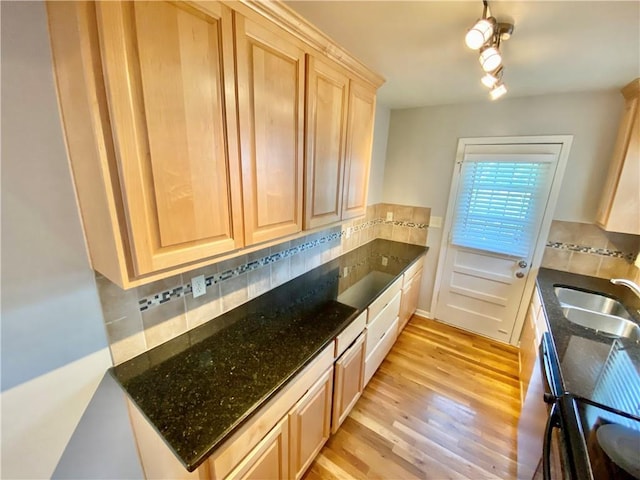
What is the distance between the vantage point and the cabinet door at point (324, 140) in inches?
51.9

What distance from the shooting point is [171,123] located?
0.79 m

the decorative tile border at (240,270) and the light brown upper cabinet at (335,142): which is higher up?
the light brown upper cabinet at (335,142)

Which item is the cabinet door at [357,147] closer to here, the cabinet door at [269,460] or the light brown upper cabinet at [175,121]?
the light brown upper cabinet at [175,121]

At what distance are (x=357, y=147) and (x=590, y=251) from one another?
2165mm

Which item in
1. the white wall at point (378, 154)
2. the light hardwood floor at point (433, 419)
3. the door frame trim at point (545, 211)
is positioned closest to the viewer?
the light hardwood floor at point (433, 419)

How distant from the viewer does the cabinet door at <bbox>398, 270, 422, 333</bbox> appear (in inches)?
101

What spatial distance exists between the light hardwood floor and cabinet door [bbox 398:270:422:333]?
0.28 m

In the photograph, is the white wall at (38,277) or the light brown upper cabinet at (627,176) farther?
the light brown upper cabinet at (627,176)

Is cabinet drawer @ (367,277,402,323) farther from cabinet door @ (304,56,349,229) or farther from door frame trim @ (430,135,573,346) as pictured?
door frame trim @ (430,135,573,346)

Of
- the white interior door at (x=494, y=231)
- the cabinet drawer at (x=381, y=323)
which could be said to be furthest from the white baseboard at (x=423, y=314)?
the cabinet drawer at (x=381, y=323)

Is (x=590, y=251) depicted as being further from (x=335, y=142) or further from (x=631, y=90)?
(x=335, y=142)

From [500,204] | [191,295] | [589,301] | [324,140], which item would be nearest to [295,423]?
[191,295]

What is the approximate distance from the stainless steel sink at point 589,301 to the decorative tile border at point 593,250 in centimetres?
42

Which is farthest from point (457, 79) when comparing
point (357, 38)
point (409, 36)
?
point (357, 38)
